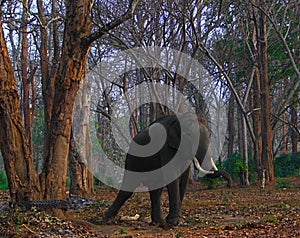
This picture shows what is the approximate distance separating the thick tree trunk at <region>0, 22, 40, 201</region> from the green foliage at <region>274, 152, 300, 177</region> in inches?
920

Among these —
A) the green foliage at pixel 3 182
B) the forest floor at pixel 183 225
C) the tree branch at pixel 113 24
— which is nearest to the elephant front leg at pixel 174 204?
the forest floor at pixel 183 225

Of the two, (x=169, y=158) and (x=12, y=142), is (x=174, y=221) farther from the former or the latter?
(x=12, y=142)

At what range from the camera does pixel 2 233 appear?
23.2 ft

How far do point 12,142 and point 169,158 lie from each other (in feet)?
9.31

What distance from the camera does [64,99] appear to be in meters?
8.88

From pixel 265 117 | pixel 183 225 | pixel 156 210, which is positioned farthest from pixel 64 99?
pixel 265 117

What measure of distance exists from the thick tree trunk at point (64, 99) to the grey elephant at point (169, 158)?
160 cm

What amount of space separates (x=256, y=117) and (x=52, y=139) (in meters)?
18.3

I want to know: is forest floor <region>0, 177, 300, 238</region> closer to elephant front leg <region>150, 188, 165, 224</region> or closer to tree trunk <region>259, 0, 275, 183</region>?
elephant front leg <region>150, 188, 165, 224</region>

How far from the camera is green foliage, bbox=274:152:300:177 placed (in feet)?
98.1

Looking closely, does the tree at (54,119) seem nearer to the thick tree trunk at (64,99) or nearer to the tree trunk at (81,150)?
the thick tree trunk at (64,99)

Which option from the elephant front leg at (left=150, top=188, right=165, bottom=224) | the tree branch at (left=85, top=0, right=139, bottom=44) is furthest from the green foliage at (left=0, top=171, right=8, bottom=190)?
the tree branch at (left=85, top=0, right=139, bottom=44)

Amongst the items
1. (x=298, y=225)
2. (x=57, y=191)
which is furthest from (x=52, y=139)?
(x=298, y=225)

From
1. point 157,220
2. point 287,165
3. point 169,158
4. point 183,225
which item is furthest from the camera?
point 287,165
